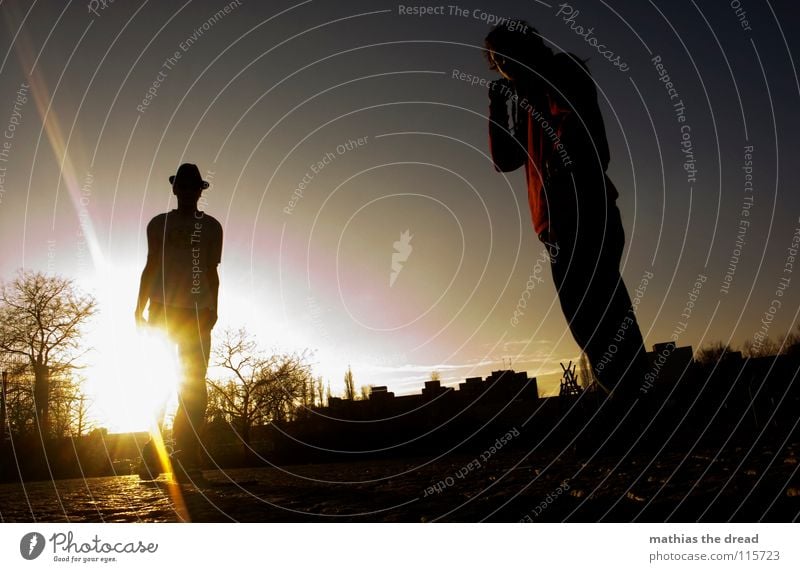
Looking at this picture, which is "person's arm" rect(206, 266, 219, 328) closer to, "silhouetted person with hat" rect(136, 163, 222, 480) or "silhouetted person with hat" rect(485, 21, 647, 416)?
"silhouetted person with hat" rect(136, 163, 222, 480)

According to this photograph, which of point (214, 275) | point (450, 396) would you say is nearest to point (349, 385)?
point (450, 396)

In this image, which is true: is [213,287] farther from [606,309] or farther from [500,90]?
[606,309]

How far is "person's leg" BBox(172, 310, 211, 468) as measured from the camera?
17.4ft

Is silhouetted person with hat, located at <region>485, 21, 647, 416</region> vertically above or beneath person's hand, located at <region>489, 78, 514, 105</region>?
beneath

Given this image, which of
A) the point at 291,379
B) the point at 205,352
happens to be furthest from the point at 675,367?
the point at 205,352

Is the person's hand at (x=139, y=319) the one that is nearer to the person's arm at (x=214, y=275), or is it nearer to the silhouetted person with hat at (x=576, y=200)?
the person's arm at (x=214, y=275)

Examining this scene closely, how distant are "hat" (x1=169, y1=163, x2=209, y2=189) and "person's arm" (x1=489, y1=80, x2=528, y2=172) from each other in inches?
121

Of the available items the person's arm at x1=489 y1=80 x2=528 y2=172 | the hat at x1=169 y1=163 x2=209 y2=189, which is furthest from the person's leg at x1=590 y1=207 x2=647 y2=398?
the hat at x1=169 y1=163 x2=209 y2=189

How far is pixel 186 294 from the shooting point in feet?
17.9

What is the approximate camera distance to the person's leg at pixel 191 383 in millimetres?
5312

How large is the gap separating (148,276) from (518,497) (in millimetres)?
4240

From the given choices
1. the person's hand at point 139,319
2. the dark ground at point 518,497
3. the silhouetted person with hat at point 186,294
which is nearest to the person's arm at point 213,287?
the silhouetted person with hat at point 186,294
